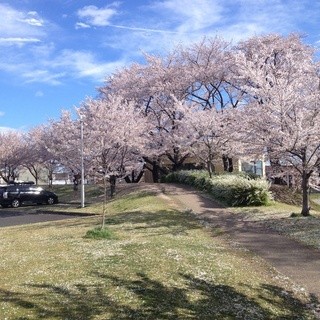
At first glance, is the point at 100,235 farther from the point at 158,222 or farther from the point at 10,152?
the point at 10,152

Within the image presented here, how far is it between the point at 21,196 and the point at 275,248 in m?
27.8

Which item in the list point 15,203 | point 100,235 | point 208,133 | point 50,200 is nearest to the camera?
point 100,235

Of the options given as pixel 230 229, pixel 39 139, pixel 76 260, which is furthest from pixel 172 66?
pixel 76 260

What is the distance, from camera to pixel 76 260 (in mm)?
A: 8508

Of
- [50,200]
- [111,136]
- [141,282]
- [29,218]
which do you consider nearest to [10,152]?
[50,200]

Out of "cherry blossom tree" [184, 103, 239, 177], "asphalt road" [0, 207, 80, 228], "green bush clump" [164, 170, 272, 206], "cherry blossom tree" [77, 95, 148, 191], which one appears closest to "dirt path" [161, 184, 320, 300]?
"green bush clump" [164, 170, 272, 206]

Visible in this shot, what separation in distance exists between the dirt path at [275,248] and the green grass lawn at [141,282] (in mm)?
342

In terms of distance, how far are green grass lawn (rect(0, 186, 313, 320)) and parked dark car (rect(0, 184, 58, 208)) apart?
23842 millimetres

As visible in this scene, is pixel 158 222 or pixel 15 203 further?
pixel 15 203

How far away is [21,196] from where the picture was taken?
3462cm

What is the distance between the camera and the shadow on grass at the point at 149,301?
18.4 feet

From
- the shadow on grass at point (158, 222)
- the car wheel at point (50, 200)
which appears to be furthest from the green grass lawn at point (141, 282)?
the car wheel at point (50, 200)

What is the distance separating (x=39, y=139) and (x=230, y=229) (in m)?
41.7

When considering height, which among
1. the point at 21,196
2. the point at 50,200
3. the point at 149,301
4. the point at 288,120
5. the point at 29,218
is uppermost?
the point at 288,120
